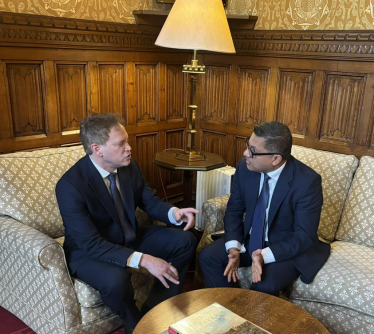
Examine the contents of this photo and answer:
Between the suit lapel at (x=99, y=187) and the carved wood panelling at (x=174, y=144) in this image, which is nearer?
the suit lapel at (x=99, y=187)

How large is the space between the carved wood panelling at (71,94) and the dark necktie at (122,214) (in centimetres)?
98

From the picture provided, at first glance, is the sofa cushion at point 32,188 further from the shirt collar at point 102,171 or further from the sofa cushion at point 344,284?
the sofa cushion at point 344,284

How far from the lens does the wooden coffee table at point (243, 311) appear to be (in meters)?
1.49

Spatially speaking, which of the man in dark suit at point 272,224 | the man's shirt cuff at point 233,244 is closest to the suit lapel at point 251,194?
the man in dark suit at point 272,224

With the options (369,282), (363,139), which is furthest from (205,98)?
(369,282)

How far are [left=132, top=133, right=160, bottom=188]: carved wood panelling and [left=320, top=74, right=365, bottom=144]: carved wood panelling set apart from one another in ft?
4.53

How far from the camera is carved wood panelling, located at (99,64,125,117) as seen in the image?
2979 millimetres

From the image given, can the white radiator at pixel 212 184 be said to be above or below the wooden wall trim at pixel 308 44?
below

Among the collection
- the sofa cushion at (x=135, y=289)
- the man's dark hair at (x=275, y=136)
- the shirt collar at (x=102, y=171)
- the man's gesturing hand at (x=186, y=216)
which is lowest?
the sofa cushion at (x=135, y=289)

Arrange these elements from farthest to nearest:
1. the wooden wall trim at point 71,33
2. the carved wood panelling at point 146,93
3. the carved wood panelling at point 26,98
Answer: the carved wood panelling at point 146,93, the carved wood panelling at point 26,98, the wooden wall trim at point 71,33

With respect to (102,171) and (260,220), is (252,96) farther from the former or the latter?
(102,171)

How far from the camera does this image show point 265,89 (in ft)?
10.3

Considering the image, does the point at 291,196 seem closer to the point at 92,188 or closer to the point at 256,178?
the point at 256,178

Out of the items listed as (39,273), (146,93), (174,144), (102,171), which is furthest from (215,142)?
(39,273)
